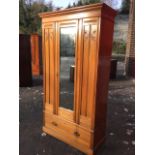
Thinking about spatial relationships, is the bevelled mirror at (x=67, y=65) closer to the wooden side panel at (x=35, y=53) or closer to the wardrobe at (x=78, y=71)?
the wardrobe at (x=78, y=71)

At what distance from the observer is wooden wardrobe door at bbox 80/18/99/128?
5.87ft

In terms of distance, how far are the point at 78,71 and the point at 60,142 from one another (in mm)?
1007

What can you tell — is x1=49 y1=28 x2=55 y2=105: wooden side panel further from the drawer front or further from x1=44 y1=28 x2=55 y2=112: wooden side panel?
the drawer front

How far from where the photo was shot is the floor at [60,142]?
2184 millimetres

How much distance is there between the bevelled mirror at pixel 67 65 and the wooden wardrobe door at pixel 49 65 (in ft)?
0.45

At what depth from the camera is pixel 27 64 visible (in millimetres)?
4766

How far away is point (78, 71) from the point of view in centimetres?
198

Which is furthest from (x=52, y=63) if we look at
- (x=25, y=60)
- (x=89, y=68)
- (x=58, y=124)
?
(x=25, y=60)

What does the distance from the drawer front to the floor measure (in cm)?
13

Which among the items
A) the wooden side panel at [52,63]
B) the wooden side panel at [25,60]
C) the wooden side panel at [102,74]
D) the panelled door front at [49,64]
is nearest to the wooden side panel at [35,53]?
the wooden side panel at [25,60]

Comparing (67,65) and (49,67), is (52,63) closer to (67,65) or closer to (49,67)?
(49,67)

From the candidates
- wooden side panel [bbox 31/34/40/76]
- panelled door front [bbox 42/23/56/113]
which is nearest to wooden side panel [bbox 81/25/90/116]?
panelled door front [bbox 42/23/56/113]
